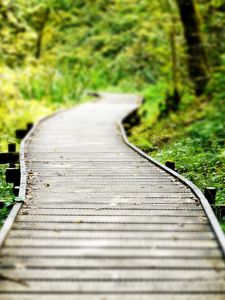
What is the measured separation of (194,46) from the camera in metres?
20.2

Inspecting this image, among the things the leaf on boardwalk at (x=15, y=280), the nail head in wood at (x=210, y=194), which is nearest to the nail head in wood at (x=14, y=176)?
the nail head in wood at (x=210, y=194)

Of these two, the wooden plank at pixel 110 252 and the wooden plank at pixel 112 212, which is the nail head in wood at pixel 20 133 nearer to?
the wooden plank at pixel 112 212

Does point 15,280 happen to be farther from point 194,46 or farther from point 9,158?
point 194,46

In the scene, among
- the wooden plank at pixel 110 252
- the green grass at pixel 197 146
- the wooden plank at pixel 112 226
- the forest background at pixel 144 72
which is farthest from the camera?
the forest background at pixel 144 72

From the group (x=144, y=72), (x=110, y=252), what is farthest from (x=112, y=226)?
(x=144, y=72)

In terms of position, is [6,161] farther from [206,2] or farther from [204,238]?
[206,2]

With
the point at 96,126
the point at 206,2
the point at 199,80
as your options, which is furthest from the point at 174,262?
the point at 206,2

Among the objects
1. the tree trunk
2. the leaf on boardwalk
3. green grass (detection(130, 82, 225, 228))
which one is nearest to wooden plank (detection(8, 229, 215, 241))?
the leaf on boardwalk

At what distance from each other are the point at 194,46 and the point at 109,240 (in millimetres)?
15632

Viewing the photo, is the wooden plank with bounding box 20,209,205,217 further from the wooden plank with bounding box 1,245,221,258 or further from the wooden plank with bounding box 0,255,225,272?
the wooden plank with bounding box 0,255,225,272

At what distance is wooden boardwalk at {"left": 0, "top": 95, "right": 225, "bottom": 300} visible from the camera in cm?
486

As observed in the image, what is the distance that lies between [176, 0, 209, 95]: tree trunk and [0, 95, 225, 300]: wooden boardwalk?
1173cm

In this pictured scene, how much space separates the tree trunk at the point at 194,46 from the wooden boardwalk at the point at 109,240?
38.5ft

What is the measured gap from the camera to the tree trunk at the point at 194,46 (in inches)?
784
